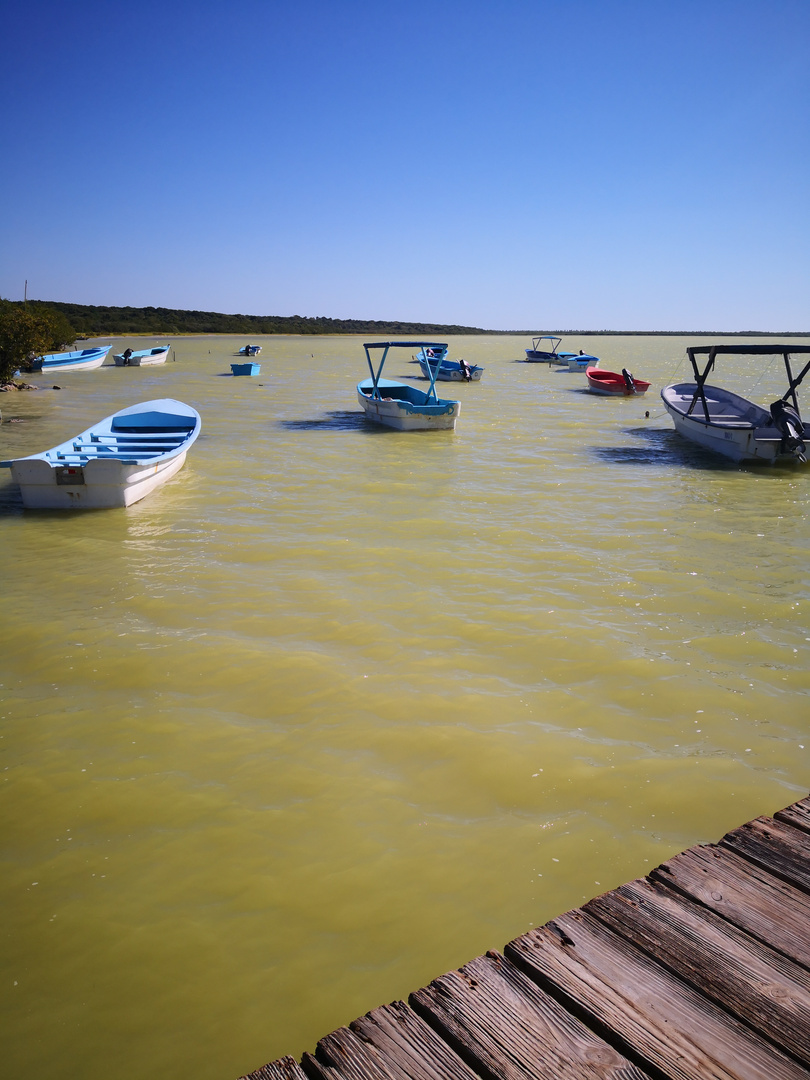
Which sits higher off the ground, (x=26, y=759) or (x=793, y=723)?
(x=793, y=723)

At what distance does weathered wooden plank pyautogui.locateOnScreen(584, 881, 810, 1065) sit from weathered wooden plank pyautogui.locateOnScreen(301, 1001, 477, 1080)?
76cm

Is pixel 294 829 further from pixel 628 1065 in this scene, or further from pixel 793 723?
pixel 793 723

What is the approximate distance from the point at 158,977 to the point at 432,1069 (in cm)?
173

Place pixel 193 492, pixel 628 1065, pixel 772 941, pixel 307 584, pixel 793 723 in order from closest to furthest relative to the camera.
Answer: pixel 628 1065 < pixel 772 941 < pixel 793 723 < pixel 307 584 < pixel 193 492

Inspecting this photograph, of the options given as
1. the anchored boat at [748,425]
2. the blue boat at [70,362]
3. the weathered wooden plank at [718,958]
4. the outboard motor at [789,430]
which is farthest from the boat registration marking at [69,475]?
the blue boat at [70,362]

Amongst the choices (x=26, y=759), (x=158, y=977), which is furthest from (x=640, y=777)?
(x=26, y=759)

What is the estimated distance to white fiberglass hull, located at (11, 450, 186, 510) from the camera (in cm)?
1005

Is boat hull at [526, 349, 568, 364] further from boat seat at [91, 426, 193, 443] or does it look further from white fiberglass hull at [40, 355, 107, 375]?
boat seat at [91, 426, 193, 443]

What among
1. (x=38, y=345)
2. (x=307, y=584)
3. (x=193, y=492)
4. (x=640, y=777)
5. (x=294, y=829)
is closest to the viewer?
(x=294, y=829)

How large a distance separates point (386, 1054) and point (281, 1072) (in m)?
0.30

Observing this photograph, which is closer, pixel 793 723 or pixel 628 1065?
pixel 628 1065

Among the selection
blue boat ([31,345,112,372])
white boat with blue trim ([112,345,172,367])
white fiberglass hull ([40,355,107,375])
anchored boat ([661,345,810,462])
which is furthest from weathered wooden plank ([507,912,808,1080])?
white boat with blue trim ([112,345,172,367])

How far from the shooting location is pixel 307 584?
24.5ft

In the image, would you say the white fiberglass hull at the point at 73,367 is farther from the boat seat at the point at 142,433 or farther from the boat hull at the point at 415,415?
the boat seat at the point at 142,433
